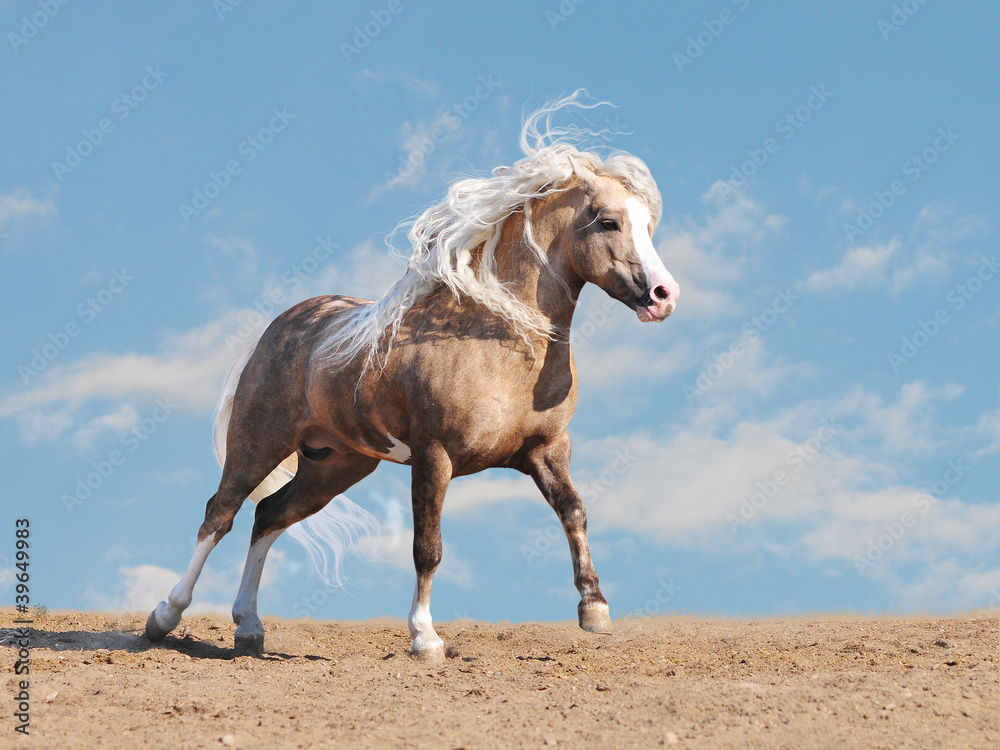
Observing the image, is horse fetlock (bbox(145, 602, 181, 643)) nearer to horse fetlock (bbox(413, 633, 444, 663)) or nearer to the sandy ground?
the sandy ground

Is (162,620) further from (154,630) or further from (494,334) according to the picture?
(494,334)

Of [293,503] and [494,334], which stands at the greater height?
[494,334]

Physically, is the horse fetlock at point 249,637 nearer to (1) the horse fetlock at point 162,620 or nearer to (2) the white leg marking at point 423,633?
(1) the horse fetlock at point 162,620

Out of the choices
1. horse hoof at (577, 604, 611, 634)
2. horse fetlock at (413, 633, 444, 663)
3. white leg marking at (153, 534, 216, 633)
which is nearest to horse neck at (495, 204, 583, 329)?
horse hoof at (577, 604, 611, 634)

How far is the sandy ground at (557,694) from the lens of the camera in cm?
450

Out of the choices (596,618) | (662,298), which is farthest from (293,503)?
(662,298)

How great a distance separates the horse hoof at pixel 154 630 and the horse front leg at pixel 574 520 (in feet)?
11.5

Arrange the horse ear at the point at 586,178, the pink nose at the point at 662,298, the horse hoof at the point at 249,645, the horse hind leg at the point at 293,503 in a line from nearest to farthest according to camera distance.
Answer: the pink nose at the point at 662,298
the horse ear at the point at 586,178
the horse hoof at the point at 249,645
the horse hind leg at the point at 293,503

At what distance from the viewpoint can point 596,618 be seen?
648 centimetres

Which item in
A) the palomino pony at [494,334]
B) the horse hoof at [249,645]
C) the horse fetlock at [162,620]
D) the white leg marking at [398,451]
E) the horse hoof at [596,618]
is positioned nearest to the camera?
the palomino pony at [494,334]

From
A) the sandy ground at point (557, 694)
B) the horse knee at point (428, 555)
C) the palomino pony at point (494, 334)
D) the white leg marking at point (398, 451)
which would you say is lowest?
the sandy ground at point (557, 694)

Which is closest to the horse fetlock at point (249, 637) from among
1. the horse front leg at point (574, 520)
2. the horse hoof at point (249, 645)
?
the horse hoof at point (249, 645)

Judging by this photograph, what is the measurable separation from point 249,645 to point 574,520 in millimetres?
3000

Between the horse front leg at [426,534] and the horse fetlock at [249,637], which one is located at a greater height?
the horse front leg at [426,534]
